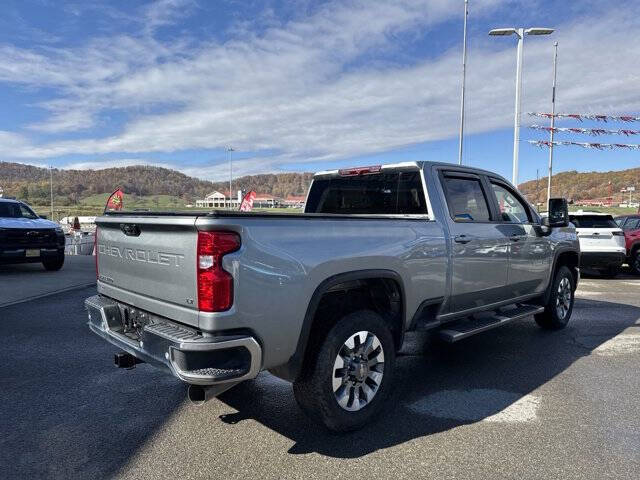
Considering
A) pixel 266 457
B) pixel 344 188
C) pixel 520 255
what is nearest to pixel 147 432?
pixel 266 457

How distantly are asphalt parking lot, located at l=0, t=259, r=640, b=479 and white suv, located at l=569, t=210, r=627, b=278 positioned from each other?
254 inches

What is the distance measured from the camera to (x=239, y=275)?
105 inches

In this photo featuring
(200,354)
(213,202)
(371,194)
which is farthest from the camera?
(371,194)

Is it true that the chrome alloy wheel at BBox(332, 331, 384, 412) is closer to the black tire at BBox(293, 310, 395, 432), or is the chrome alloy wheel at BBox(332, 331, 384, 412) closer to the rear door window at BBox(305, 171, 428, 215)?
the black tire at BBox(293, 310, 395, 432)

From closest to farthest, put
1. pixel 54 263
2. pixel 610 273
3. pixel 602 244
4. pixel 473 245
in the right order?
pixel 473 245, pixel 602 244, pixel 54 263, pixel 610 273

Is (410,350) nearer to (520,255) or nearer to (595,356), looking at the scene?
(520,255)

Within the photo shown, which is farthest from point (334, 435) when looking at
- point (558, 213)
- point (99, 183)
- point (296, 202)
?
point (99, 183)

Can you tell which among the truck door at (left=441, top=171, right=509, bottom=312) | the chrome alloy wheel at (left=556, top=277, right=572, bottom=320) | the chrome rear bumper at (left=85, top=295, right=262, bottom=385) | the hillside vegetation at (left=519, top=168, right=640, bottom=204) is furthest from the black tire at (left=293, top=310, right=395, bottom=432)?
the hillside vegetation at (left=519, top=168, right=640, bottom=204)

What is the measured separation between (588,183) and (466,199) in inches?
3479

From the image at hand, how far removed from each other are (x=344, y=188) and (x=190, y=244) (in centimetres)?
265

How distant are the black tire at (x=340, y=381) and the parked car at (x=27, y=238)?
9787 mm

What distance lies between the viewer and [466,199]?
4.60 m

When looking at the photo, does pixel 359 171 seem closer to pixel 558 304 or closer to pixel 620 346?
pixel 558 304

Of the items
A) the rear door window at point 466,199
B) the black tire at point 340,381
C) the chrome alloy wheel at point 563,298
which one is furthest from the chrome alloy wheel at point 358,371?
the chrome alloy wheel at point 563,298
